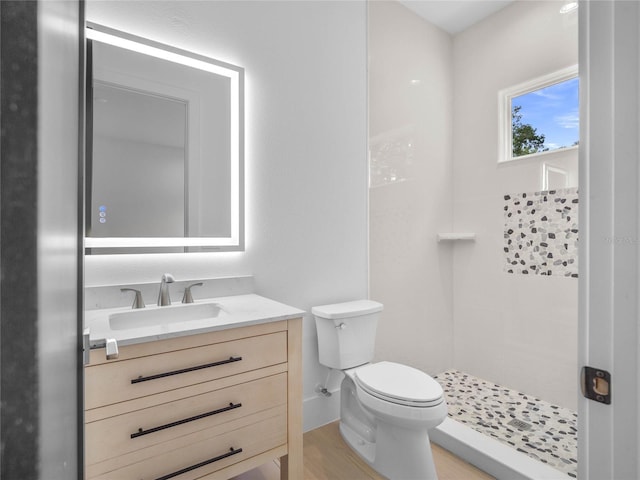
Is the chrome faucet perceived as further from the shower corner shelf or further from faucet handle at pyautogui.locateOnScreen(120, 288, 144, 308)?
the shower corner shelf

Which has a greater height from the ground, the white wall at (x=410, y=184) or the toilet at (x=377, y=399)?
the white wall at (x=410, y=184)

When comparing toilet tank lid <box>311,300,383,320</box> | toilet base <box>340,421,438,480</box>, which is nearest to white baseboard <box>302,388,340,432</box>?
toilet base <box>340,421,438,480</box>

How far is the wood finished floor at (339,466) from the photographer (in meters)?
1.66

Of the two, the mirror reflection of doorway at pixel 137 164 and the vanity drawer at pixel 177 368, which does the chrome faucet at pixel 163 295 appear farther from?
the vanity drawer at pixel 177 368

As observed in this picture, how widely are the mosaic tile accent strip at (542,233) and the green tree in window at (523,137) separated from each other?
0.34m

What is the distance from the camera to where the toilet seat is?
4.88ft

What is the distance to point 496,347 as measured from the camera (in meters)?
2.68

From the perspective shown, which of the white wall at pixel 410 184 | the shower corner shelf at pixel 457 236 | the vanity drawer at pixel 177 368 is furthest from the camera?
the shower corner shelf at pixel 457 236

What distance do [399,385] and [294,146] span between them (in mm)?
1390

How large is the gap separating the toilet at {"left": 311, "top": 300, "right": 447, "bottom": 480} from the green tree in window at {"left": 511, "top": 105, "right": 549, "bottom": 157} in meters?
1.67

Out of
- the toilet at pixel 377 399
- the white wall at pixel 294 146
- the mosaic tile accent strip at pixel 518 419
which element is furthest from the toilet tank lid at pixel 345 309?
the mosaic tile accent strip at pixel 518 419

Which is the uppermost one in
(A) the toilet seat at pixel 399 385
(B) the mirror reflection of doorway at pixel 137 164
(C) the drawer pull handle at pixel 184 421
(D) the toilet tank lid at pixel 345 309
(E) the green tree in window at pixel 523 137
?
(E) the green tree in window at pixel 523 137

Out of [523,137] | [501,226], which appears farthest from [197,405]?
[523,137]

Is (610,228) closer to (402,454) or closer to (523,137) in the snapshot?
(402,454)
